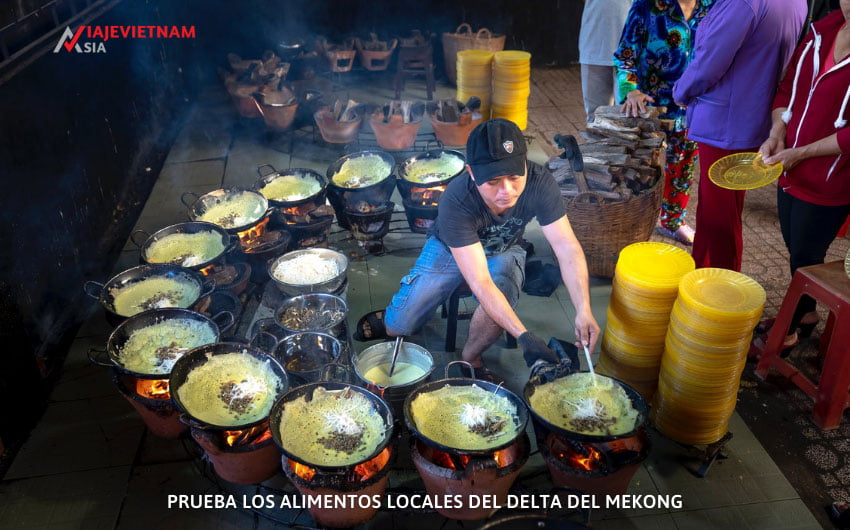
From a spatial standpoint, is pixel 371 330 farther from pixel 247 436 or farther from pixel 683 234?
pixel 683 234

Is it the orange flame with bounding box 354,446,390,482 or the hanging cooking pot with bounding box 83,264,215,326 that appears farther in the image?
the hanging cooking pot with bounding box 83,264,215,326

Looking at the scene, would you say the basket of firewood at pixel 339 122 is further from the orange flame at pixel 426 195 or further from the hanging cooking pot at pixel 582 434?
the hanging cooking pot at pixel 582 434

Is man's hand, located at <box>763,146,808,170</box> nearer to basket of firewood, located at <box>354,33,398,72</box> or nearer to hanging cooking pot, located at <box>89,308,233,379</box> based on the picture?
hanging cooking pot, located at <box>89,308,233,379</box>

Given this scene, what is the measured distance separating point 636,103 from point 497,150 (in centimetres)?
267

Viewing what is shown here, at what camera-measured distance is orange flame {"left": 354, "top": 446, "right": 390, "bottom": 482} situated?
3.12m

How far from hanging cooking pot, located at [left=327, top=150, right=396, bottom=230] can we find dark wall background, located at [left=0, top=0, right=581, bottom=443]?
237 centimetres

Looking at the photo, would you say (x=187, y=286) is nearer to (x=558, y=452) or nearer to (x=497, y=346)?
(x=497, y=346)

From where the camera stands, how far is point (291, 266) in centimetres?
498

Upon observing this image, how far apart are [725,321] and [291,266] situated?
326 cm

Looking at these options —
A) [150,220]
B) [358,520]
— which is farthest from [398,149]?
[358,520]

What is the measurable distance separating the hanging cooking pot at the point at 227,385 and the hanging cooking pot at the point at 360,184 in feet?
7.61

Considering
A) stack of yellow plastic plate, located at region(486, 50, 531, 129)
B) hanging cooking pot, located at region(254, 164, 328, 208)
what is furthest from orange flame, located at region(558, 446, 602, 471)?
stack of yellow plastic plate, located at region(486, 50, 531, 129)

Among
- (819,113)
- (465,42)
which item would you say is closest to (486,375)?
(819,113)

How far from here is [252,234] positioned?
5.27m
